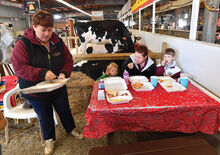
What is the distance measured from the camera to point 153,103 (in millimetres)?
1440

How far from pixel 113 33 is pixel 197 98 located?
3.16 m

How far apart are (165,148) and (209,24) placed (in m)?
1.72

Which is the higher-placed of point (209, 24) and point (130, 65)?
point (209, 24)

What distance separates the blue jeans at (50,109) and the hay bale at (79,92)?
0.79 m

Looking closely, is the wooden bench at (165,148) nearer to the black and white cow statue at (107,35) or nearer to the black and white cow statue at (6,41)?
the black and white cow statue at (107,35)

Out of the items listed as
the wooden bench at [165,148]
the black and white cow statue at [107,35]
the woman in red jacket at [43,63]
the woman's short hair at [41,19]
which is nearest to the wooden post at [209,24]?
the wooden bench at [165,148]

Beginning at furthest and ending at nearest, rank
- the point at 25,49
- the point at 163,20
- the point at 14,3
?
the point at 14,3 → the point at 163,20 → the point at 25,49

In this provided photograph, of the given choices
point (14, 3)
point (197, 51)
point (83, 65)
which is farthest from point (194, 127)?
point (14, 3)

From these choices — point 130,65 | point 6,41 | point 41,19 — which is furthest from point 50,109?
point 6,41

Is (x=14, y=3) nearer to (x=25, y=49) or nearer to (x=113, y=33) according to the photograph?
(x=113, y=33)

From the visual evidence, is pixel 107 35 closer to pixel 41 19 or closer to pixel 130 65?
pixel 130 65

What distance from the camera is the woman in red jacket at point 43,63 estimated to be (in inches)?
64.0

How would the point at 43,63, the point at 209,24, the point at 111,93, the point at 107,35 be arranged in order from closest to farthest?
the point at 111,93, the point at 43,63, the point at 209,24, the point at 107,35

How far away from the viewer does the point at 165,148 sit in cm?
137
